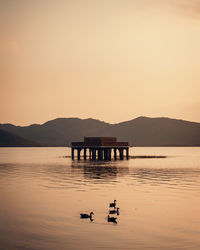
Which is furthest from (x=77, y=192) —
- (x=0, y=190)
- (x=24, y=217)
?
(x=24, y=217)

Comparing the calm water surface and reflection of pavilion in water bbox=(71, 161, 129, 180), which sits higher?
reflection of pavilion in water bbox=(71, 161, 129, 180)

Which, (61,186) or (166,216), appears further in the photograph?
(61,186)

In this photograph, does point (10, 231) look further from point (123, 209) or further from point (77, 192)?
point (77, 192)

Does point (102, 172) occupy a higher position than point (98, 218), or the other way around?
point (102, 172)

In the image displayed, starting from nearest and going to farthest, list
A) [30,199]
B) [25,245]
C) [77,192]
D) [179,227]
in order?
1. [25,245]
2. [179,227]
3. [30,199]
4. [77,192]

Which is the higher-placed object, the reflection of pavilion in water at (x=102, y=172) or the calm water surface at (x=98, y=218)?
the reflection of pavilion in water at (x=102, y=172)

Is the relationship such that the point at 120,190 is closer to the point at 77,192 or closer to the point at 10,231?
the point at 77,192

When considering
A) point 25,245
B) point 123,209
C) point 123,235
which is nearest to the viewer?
point 25,245

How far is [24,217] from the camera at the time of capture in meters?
28.3

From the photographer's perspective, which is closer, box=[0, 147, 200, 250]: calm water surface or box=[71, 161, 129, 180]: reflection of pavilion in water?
box=[0, 147, 200, 250]: calm water surface

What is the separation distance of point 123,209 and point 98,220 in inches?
179

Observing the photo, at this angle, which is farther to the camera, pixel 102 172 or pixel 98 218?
pixel 102 172

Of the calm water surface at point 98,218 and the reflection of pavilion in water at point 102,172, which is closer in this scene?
the calm water surface at point 98,218

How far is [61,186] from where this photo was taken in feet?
155
